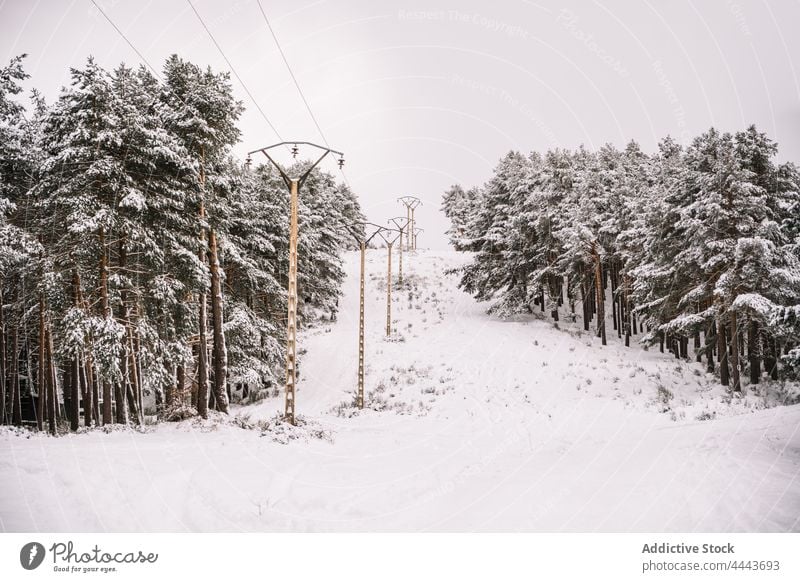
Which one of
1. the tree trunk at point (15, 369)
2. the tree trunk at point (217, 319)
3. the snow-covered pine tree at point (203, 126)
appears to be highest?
the snow-covered pine tree at point (203, 126)

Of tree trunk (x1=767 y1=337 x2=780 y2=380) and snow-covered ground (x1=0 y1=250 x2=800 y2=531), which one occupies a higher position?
snow-covered ground (x1=0 y1=250 x2=800 y2=531)

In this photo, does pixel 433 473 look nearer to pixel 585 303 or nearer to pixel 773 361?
pixel 773 361

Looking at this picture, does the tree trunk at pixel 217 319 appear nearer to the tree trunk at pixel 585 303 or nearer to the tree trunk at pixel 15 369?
the tree trunk at pixel 15 369

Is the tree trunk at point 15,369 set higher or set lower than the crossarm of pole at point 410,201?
lower

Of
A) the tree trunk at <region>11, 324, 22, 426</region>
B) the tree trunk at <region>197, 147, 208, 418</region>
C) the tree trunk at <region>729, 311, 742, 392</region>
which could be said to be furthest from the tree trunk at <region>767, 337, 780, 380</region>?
the tree trunk at <region>11, 324, 22, 426</region>

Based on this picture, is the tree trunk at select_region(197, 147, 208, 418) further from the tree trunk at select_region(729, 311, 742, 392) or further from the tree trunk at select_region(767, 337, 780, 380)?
the tree trunk at select_region(767, 337, 780, 380)

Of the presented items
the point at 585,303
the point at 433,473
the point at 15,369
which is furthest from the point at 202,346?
the point at 585,303

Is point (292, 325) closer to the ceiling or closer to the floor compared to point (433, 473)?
closer to the ceiling

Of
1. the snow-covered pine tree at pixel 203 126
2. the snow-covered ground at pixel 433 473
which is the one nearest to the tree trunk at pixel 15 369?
the snow-covered pine tree at pixel 203 126

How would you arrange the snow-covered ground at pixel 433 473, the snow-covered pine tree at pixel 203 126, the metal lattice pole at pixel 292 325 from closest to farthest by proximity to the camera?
1. the snow-covered ground at pixel 433 473
2. the metal lattice pole at pixel 292 325
3. the snow-covered pine tree at pixel 203 126
